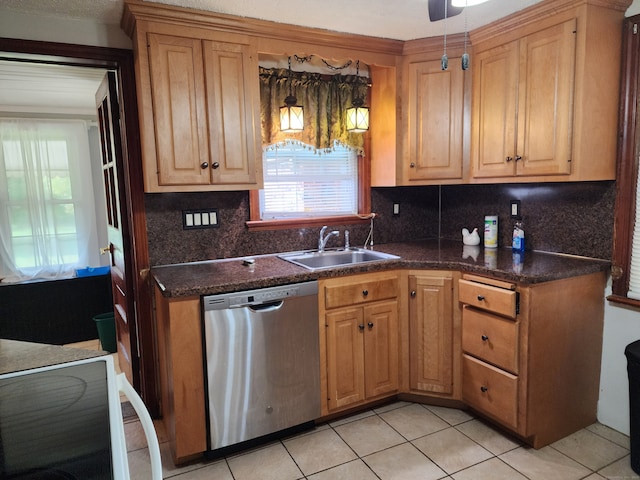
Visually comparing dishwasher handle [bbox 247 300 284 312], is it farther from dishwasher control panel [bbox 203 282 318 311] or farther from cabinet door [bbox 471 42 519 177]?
cabinet door [bbox 471 42 519 177]

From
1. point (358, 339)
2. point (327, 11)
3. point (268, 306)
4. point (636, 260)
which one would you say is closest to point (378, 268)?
point (358, 339)

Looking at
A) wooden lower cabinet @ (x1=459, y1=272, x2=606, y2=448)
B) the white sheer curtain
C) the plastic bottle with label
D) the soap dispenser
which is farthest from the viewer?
the white sheer curtain

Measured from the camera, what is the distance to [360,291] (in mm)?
2506

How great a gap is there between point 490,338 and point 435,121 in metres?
1.42

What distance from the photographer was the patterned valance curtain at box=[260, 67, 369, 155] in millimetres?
2871

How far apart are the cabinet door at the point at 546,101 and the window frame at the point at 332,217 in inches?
42.5

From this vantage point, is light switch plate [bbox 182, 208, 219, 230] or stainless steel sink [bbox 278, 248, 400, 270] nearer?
light switch plate [bbox 182, 208, 219, 230]

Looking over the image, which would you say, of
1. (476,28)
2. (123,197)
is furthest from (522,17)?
(123,197)

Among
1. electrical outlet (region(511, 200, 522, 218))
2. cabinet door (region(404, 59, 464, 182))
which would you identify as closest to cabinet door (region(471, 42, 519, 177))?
cabinet door (region(404, 59, 464, 182))

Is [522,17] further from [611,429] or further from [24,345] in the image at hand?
[24,345]

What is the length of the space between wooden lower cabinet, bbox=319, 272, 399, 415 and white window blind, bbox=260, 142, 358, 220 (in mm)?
825

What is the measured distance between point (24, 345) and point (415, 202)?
2711 mm

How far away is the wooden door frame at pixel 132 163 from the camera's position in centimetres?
224

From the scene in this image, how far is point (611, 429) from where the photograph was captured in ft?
7.90
